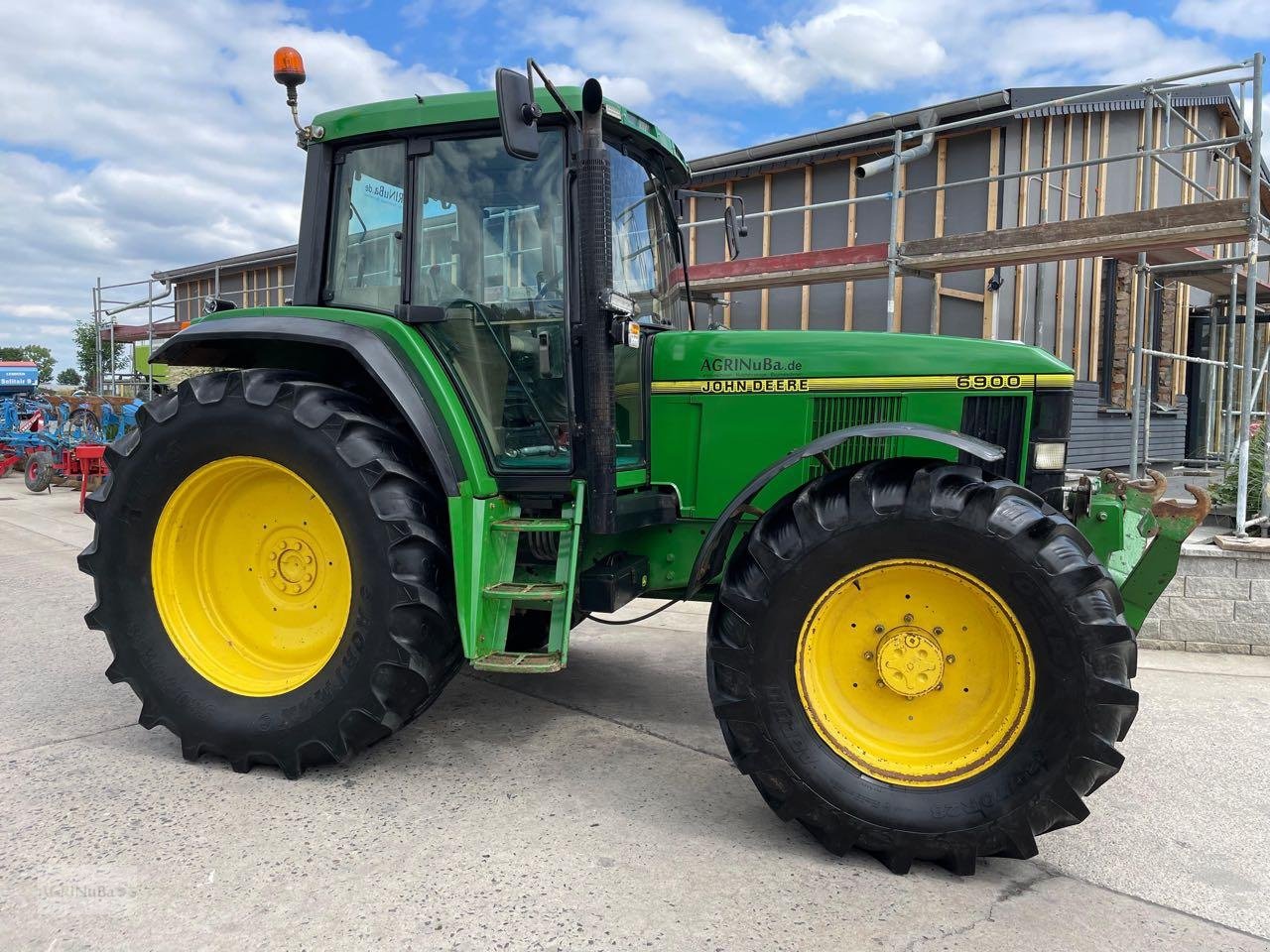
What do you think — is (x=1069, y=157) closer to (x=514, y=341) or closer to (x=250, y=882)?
(x=514, y=341)

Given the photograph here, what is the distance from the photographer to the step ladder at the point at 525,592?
3037mm

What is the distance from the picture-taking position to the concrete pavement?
224 cm

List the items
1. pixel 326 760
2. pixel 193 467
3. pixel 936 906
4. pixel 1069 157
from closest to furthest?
1. pixel 936 906
2. pixel 326 760
3. pixel 193 467
4. pixel 1069 157

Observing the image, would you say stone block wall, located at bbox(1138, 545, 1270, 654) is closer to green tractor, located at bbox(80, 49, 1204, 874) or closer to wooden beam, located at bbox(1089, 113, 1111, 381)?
green tractor, located at bbox(80, 49, 1204, 874)

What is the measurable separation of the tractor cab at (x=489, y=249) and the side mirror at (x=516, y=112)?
1.21ft

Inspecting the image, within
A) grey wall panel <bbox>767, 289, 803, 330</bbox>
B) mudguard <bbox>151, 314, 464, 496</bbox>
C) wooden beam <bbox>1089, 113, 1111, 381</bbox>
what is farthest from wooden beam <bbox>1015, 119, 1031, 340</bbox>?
mudguard <bbox>151, 314, 464, 496</bbox>

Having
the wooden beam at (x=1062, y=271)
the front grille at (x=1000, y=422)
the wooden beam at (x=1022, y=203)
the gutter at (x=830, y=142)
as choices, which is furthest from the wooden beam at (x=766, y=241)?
the front grille at (x=1000, y=422)

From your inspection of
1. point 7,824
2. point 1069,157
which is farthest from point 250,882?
point 1069,157

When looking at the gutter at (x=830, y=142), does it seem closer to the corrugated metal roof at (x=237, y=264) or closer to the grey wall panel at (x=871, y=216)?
the grey wall panel at (x=871, y=216)

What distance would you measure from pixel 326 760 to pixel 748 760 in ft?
5.01

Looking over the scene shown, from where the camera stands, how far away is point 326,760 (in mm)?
3154

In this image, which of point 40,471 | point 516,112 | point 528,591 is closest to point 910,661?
point 528,591

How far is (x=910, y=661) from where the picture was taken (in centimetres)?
271

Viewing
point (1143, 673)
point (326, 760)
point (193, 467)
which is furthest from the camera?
point (1143, 673)
